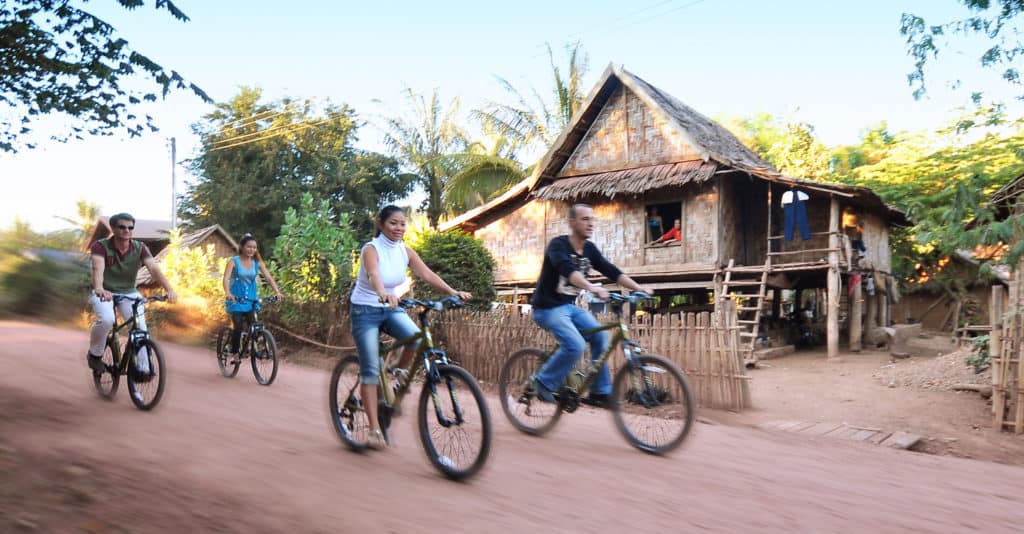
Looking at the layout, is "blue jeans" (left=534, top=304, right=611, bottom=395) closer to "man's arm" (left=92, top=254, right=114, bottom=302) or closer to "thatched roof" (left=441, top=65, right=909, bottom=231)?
"man's arm" (left=92, top=254, right=114, bottom=302)

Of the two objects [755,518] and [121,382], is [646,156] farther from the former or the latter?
[755,518]

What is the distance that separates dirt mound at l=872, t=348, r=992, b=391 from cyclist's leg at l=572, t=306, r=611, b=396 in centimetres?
803

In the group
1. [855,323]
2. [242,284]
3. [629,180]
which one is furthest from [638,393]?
[855,323]

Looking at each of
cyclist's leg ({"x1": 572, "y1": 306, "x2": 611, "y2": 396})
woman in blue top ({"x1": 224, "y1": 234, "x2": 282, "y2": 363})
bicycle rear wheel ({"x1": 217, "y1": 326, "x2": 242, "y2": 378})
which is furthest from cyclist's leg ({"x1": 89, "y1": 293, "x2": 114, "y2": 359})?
cyclist's leg ({"x1": 572, "y1": 306, "x2": 611, "y2": 396})

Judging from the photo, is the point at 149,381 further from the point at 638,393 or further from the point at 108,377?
the point at 638,393

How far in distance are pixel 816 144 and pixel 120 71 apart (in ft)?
96.5

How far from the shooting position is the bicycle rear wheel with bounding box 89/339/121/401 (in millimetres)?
6527

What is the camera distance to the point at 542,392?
5.65 metres

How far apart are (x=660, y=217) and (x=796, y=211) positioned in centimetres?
356

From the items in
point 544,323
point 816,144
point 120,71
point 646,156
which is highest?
point 816,144

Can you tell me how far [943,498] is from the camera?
4.57m

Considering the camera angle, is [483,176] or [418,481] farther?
[483,176]

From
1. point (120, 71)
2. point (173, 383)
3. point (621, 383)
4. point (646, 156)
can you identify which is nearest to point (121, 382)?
point (173, 383)

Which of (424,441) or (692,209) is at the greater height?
(692,209)
